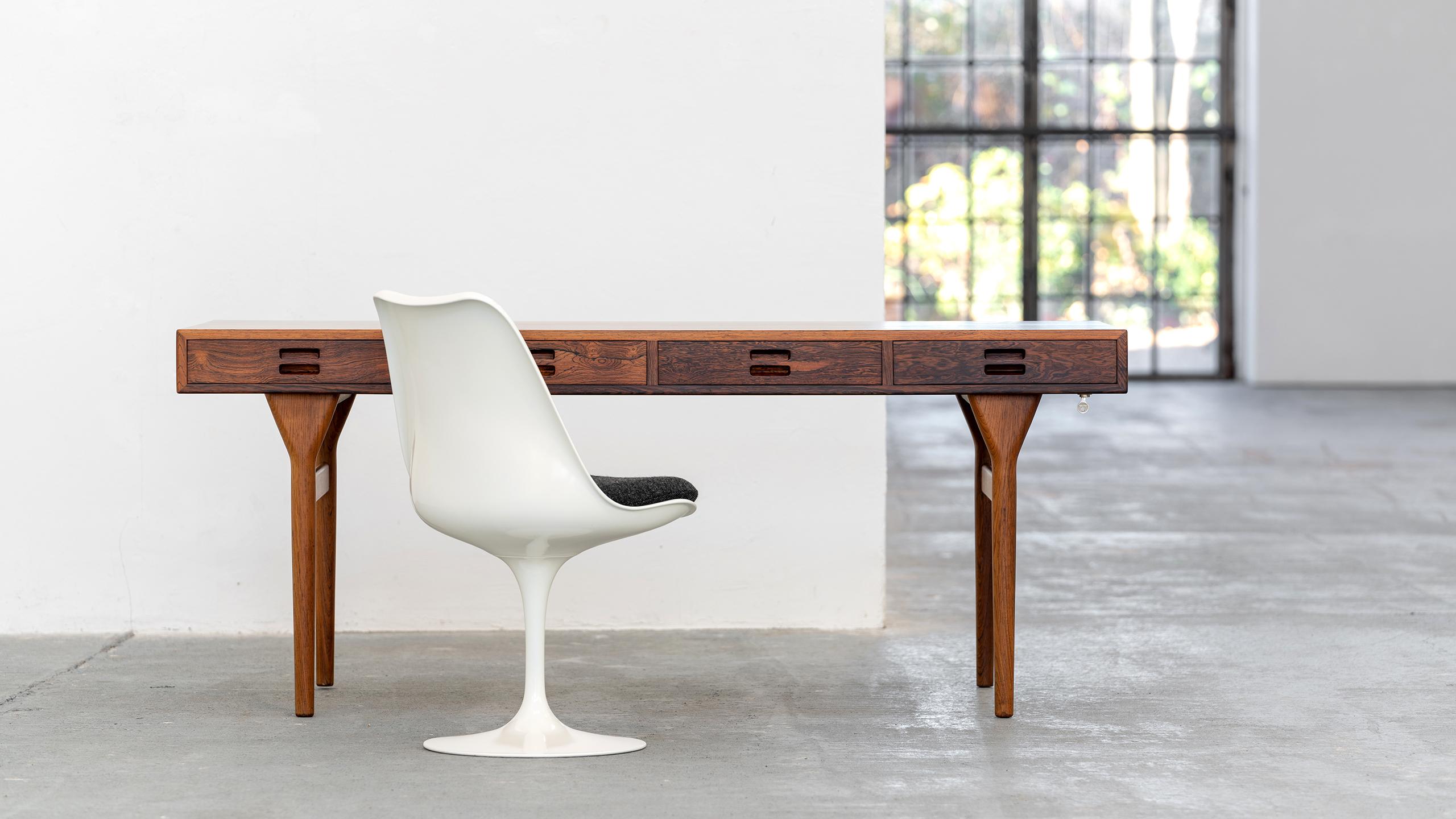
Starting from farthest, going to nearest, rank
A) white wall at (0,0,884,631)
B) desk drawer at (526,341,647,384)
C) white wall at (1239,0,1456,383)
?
white wall at (1239,0,1456,383) < white wall at (0,0,884,631) < desk drawer at (526,341,647,384)

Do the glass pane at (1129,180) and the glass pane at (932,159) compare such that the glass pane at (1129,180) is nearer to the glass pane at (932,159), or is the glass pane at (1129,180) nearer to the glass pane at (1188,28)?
the glass pane at (1188,28)

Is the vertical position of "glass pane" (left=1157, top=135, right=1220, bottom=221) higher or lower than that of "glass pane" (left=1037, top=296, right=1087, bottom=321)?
higher

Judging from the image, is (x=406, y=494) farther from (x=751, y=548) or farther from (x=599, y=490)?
(x=599, y=490)

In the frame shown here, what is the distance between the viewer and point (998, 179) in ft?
42.5

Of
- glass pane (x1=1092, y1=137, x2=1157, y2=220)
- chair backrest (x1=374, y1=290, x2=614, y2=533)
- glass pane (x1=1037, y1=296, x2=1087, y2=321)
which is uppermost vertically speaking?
glass pane (x1=1092, y1=137, x2=1157, y2=220)

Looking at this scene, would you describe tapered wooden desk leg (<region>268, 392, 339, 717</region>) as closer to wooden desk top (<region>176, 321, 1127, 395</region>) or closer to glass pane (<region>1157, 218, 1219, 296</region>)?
wooden desk top (<region>176, 321, 1127, 395</region>)

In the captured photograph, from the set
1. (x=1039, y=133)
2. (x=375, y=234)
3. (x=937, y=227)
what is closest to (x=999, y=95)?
(x=1039, y=133)

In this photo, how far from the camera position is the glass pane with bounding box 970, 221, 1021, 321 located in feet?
42.5

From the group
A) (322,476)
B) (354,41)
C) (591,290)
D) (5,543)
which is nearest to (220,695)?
(322,476)

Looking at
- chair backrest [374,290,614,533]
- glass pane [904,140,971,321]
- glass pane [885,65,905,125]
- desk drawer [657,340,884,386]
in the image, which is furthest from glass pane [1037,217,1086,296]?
chair backrest [374,290,614,533]

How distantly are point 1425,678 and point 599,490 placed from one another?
2.06 metres

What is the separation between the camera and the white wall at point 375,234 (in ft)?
12.8

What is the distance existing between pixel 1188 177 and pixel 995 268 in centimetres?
186

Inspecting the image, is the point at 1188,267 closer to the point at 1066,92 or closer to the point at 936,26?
the point at 1066,92
